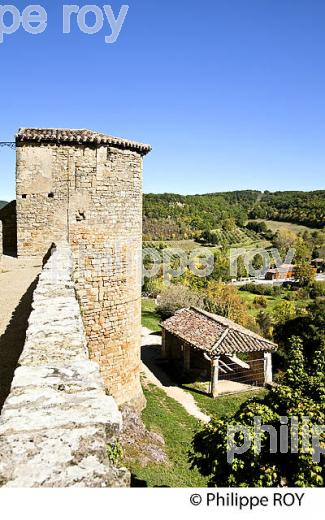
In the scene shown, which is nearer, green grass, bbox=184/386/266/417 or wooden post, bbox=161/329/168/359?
green grass, bbox=184/386/266/417

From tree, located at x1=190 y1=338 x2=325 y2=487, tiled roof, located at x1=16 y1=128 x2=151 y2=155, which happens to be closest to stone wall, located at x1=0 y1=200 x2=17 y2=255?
tiled roof, located at x1=16 y1=128 x2=151 y2=155

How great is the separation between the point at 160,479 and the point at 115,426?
738 cm

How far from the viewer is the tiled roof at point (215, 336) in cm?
1761

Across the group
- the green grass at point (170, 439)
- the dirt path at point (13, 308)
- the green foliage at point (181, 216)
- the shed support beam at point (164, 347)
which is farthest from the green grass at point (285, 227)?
the dirt path at point (13, 308)

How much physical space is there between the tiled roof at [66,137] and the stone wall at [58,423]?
7.25m

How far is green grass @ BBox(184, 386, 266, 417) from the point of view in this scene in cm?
1519

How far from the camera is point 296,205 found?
105 meters

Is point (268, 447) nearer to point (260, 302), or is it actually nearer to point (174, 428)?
point (174, 428)

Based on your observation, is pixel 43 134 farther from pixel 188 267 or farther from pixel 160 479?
pixel 188 267

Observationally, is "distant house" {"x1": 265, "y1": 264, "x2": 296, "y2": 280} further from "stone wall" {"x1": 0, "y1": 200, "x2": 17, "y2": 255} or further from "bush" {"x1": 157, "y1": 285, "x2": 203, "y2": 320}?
"stone wall" {"x1": 0, "y1": 200, "x2": 17, "y2": 255}

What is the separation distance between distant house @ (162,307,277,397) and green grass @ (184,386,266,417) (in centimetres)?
40

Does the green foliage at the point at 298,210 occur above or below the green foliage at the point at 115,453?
above

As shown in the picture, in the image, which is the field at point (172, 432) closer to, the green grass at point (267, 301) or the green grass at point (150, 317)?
the green grass at point (150, 317)

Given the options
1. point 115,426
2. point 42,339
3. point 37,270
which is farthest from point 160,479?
point 115,426
